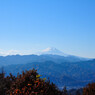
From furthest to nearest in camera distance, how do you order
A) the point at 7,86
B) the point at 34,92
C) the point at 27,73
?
the point at 7,86 → the point at 27,73 → the point at 34,92

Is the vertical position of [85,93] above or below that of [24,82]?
below

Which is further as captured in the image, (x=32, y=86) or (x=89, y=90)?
(x=89, y=90)

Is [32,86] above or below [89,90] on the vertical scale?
above

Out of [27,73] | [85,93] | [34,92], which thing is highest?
[27,73]

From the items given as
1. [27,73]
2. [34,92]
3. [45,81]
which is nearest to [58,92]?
[45,81]

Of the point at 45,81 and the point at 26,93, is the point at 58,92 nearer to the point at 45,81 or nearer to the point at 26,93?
the point at 45,81

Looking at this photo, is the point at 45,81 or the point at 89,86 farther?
the point at 89,86

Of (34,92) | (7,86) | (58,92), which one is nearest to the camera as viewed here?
(34,92)

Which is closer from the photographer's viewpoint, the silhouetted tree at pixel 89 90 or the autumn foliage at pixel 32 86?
Result: the autumn foliage at pixel 32 86

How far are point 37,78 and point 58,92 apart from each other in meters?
0.89

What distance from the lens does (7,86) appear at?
688 cm

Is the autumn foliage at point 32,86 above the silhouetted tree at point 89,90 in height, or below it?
above

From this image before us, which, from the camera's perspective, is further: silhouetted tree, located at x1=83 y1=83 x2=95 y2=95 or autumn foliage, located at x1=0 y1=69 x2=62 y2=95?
silhouetted tree, located at x1=83 y1=83 x2=95 y2=95

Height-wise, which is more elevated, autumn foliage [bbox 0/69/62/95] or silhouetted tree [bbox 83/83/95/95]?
autumn foliage [bbox 0/69/62/95]
